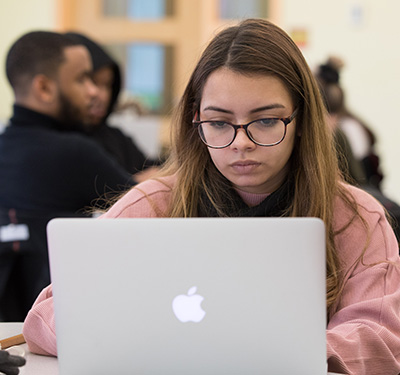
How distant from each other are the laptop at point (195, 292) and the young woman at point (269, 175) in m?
0.27

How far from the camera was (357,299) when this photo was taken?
1299 mm

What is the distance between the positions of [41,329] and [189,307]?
0.40 m

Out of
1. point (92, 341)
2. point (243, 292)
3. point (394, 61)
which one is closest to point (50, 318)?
point (92, 341)

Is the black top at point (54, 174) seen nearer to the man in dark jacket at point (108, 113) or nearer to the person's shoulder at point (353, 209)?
the man in dark jacket at point (108, 113)

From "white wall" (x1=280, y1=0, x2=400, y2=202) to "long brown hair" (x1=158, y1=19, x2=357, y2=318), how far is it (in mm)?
4412

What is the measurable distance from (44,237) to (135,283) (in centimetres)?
149

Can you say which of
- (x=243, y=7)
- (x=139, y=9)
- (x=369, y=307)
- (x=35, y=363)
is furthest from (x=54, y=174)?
(x=139, y=9)

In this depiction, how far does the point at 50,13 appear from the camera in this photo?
6414 millimetres

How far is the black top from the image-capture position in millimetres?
2551

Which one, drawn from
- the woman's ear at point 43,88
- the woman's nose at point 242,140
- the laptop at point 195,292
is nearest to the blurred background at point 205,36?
the woman's ear at point 43,88

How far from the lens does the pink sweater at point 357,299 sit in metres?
1.16

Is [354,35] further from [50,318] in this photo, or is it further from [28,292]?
[50,318]

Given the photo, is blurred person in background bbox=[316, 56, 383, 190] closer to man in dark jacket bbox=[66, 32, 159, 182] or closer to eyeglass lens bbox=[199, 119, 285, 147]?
man in dark jacket bbox=[66, 32, 159, 182]

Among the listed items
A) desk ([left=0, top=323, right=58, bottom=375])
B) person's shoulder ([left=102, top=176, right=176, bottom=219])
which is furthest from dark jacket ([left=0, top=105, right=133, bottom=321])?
desk ([left=0, top=323, right=58, bottom=375])
